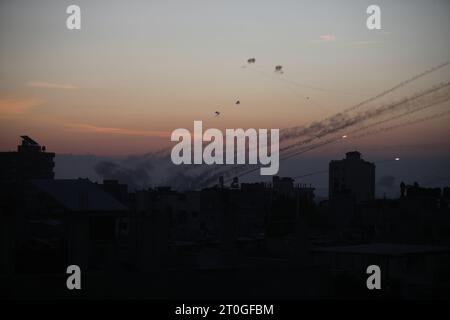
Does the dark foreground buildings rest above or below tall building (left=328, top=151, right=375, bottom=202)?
below

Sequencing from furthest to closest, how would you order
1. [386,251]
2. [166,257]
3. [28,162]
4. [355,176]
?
[355,176] → [28,162] → [166,257] → [386,251]

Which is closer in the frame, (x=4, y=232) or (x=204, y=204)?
(x=4, y=232)

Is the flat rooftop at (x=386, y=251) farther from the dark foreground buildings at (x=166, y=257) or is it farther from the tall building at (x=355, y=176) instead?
the tall building at (x=355, y=176)

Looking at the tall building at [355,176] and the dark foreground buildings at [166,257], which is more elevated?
the tall building at [355,176]

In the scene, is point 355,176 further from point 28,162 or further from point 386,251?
point 386,251

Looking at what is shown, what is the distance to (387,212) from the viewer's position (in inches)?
1729

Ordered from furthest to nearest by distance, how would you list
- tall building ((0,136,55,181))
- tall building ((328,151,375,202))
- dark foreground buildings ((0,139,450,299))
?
tall building ((328,151,375,202)), tall building ((0,136,55,181)), dark foreground buildings ((0,139,450,299))

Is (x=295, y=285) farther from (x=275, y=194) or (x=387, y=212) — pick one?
(x=275, y=194)

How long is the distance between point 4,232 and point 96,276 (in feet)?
9.43

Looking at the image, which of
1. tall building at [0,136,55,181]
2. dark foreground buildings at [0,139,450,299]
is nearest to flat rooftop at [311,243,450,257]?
dark foreground buildings at [0,139,450,299]

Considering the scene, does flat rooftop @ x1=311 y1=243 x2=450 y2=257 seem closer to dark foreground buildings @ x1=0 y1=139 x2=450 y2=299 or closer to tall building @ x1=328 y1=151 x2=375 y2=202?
dark foreground buildings @ x1=0 y1=139 x2=450 y2=299

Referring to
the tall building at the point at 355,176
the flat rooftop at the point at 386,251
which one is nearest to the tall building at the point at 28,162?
the tall building at the point at 355,176

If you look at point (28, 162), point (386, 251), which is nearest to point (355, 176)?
point (28, 162)
